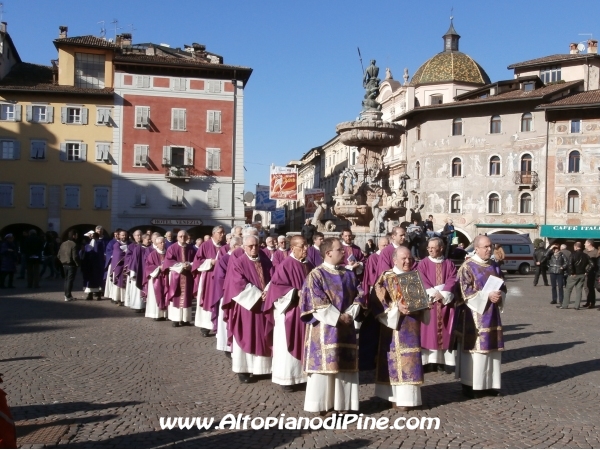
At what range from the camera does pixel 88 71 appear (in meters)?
47.4

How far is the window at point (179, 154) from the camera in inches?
1806

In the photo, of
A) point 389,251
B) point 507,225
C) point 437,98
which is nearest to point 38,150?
point 437,98

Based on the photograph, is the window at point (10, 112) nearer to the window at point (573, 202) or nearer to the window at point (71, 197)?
the window at point (71, 197)

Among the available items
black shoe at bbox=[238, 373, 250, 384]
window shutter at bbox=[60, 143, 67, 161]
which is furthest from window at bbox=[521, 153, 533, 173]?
black shoe at bbox=[238, 373, 250, 384]

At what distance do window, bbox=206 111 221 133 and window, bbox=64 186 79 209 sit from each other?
9031 mm

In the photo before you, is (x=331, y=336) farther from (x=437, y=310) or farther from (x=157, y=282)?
(x=157, y=282)

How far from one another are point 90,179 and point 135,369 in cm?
3758

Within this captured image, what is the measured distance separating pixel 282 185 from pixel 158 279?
16.4 metres

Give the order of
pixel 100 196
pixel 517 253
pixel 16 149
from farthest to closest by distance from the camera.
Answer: pixel 100 196 < pixel 16 149 < pixel 517 253

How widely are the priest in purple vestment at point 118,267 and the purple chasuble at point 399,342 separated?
39.8ft

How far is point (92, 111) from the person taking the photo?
45.6m

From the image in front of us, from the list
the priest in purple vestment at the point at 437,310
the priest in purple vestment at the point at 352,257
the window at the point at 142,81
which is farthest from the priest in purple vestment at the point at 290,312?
the window at the point at 142,81

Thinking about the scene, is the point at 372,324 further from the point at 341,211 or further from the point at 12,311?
the point at 341,211

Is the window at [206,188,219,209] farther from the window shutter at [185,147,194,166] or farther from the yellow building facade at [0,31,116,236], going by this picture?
the yellow building facade at [0,31,116,236]
